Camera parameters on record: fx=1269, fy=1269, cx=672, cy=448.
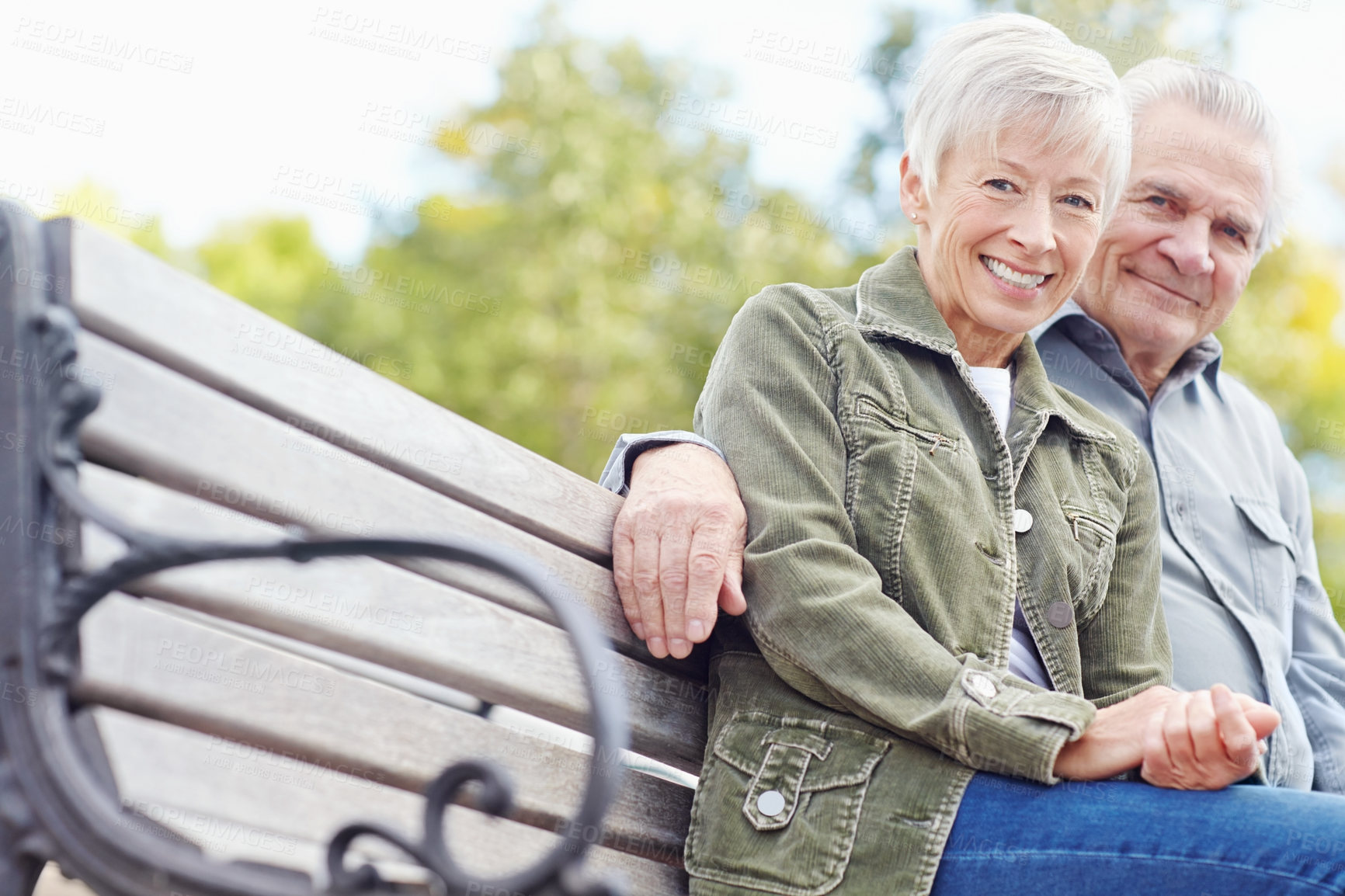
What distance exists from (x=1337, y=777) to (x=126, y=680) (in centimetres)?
257

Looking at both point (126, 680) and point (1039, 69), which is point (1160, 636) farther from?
point (126, 680)

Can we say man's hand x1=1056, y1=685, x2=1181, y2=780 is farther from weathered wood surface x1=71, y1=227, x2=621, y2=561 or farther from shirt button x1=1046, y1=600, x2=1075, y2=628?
weathered wood surface x1=71, y1=227, x2=621, y2=561

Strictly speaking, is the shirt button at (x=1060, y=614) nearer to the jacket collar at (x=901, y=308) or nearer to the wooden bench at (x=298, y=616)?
the jacket collar at (x=901, y=308)

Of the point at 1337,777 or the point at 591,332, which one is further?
the point at 591,332

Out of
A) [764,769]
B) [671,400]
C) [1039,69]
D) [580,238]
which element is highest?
[580,238]

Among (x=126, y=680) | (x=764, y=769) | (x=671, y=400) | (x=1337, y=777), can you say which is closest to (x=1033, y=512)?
(x=764, y=769)

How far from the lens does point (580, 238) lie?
15531 millimetres

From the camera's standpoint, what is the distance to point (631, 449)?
81.2 inches

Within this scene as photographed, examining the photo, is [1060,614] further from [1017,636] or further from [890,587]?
[890,587]

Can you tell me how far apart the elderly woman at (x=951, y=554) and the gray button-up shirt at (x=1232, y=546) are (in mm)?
543

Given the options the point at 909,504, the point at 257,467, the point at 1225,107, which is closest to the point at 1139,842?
the point at 909,504

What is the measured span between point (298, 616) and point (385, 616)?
0.45 feet

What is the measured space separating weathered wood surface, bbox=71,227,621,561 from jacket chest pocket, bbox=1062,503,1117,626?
77 centimetres

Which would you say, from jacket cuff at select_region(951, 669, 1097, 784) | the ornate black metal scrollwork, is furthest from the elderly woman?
the ornate black metal scrollwork
